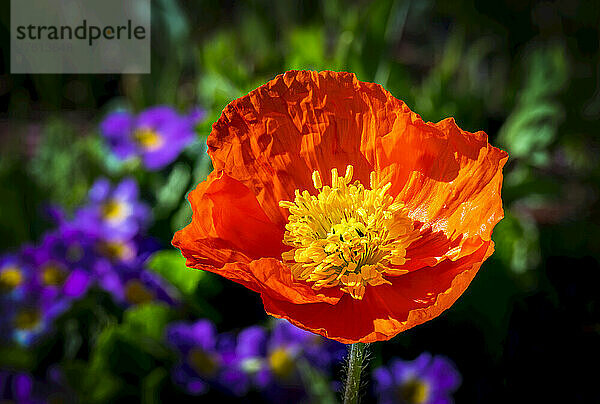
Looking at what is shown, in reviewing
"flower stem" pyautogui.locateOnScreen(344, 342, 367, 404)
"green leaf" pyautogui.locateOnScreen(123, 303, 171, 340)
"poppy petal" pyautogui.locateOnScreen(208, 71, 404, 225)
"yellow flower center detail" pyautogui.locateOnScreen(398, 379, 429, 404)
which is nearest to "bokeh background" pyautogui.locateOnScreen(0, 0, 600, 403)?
"green leaf" pyautogui.locateOnScreen(123, 303, 171, 340)

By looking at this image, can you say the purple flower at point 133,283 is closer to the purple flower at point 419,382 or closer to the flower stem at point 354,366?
the purple flower at point 419,382

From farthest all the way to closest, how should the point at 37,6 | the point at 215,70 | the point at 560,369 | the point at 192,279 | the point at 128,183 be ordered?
the point at 37,6, the point at 215,70, the point at 128,183, the point at 192,279, the point at 560,369

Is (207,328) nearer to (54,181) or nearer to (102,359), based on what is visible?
(102,359)

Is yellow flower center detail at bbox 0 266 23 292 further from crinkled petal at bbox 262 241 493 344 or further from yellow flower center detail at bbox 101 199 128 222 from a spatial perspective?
crinkled petal at bbox 262 241 493 344

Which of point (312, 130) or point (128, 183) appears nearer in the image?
point (312, 130)

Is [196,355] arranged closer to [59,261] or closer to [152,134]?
[59,261]

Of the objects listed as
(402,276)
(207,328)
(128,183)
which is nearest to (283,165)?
(402,276)
